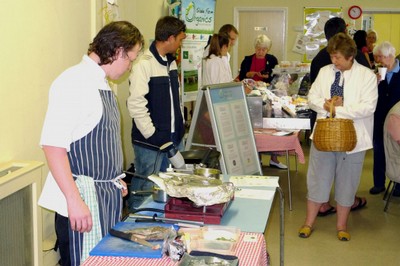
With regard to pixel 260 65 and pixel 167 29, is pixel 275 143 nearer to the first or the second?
pixel 167 29

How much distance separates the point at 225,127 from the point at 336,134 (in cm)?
82

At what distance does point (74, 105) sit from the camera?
174cm

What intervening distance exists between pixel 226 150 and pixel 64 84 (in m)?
2.03

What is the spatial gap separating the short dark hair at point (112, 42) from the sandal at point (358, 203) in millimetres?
3177

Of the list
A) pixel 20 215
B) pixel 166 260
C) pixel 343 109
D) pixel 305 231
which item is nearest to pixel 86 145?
pixel 166 260

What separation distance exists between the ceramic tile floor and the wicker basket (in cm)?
76

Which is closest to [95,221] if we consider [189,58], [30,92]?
[30,92]

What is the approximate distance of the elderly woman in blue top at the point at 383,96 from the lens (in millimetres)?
4662

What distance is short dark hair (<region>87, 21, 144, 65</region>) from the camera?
1.85 m

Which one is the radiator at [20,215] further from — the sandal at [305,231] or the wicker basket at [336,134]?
the sandal at [305,231]

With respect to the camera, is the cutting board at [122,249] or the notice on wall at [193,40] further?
the notice on wall at [193,40]

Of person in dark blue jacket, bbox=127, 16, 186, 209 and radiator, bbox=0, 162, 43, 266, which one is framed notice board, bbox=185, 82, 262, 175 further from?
radiator, bbox=0, 162, 43, 266

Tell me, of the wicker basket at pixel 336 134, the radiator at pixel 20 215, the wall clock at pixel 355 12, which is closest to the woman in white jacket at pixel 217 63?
the wicker basket at pixel 336 134

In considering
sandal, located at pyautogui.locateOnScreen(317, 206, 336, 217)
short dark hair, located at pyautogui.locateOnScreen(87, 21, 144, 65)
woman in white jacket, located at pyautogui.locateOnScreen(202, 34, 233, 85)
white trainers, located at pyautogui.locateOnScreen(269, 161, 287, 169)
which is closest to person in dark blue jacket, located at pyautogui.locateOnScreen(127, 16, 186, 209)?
short dark hair, located at pyautogui.locateOnScreen(87, 21, 144, 65)
